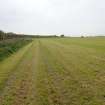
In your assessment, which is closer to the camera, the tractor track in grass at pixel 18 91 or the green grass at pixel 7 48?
the tractor track in grass at pixel 18 91

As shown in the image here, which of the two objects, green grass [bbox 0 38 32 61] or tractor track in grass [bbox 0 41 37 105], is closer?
tractor track in grass [bbox 0 41 37 105]

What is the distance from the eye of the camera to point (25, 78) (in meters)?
13.5

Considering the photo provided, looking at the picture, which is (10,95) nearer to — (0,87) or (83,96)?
(0,87)

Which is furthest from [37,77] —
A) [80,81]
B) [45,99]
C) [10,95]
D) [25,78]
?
[45,99]

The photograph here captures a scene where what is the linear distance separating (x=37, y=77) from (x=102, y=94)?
4.97m

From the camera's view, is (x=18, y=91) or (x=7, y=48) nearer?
(x=18, y=91)

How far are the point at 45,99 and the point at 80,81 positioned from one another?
3.48 meters

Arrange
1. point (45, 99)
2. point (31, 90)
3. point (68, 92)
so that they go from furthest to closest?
point (31, 90), point (68, 92), point (45, 99)

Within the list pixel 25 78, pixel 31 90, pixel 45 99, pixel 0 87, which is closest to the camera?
pixel 45 99

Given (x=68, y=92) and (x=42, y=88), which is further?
(x=42, y=88)

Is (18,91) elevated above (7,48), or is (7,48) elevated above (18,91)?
(7,48)

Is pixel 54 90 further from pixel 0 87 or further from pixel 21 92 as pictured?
pixel 0 87

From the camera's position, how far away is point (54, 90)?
10.3m

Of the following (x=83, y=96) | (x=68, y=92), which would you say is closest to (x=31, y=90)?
(x=68, y=92)
